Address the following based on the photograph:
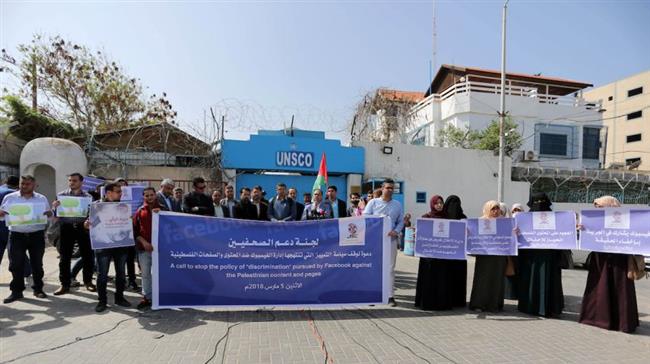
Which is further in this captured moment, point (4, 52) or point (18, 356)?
point (4, 52)

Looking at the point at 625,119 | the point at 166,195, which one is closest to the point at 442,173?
the point at 166,195

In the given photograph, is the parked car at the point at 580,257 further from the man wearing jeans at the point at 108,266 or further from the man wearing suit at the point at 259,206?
the man wearing jeans at the point at 108,266

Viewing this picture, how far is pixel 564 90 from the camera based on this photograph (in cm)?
2812

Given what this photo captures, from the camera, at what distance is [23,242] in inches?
225

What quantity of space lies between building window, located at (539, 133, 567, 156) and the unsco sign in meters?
17.5

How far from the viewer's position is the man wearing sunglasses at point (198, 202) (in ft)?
20.4

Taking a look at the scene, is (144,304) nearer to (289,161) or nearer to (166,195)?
(166,195)

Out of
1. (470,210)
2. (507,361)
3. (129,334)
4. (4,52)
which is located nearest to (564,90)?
(470,210)

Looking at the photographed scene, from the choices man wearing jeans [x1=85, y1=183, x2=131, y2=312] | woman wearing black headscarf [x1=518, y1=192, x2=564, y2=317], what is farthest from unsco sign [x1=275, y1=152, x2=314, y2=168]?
woman wearing black headscarf [x1=518, y1=192, x2=564, y2=317]

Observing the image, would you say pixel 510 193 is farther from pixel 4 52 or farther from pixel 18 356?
pixel 4 52

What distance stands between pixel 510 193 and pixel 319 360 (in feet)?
51.8

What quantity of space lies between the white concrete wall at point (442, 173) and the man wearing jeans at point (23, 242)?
10972mm

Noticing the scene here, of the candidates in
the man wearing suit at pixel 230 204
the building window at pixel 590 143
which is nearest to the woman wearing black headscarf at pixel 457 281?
the man wearing suit at pixel 230 204

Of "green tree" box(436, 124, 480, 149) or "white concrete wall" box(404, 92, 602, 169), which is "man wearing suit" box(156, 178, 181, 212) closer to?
"green tree" box(436, 124, 480, 149)
